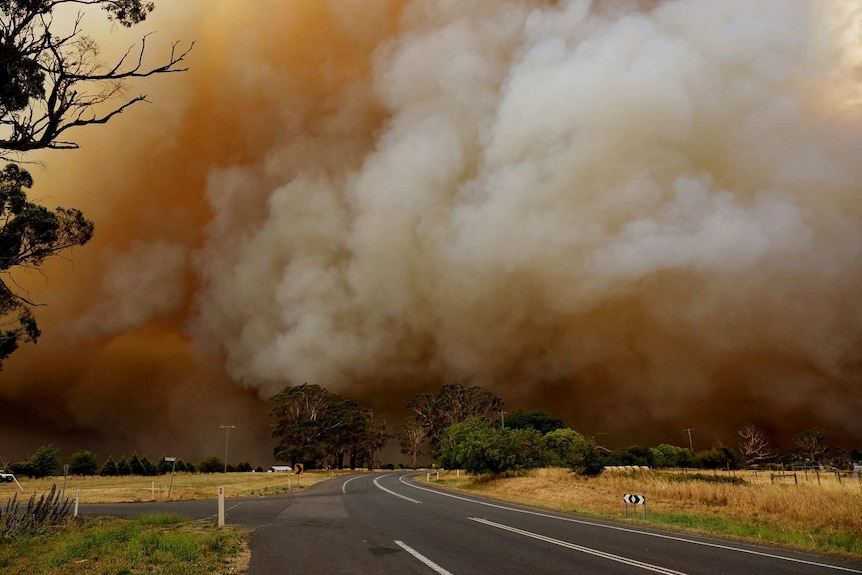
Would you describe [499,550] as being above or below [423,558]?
below

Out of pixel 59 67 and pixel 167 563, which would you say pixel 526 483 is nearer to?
pixel 167 563

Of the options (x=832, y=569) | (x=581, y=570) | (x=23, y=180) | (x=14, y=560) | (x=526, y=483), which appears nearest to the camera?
(x=581, y=570)

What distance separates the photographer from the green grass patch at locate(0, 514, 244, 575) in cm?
855

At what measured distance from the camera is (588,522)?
15484 mm

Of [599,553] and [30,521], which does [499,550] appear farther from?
[30,521]

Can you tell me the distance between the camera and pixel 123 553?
9.78 meters

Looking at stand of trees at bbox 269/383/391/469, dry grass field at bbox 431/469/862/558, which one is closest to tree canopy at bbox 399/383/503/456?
stand of trees at bbox 269/383/391/469

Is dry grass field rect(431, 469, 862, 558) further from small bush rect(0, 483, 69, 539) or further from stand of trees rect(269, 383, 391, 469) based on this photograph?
stand of trees rect(269, 383, 391, 469)

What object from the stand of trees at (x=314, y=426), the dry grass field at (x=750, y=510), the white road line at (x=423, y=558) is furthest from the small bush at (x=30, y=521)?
the stand of trees at (x=314, y=426)

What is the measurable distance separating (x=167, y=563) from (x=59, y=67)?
9.60 metres

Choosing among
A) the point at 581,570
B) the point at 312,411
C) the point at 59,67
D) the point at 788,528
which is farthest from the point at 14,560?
the point at 312,411

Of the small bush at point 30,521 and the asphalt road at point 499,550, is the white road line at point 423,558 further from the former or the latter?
the small bush at point 30,521

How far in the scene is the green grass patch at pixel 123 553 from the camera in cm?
855

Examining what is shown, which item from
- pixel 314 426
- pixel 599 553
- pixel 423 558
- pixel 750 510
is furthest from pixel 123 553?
pixel 314 426
